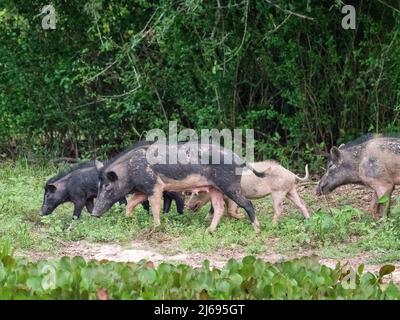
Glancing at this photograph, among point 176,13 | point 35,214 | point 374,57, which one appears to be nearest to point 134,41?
point 176,13

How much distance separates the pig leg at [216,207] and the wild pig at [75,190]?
88 cm

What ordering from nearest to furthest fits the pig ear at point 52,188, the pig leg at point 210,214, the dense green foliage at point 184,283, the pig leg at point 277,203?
the dense green foliage at point 184,283
the pig leg at point 277,203
the pig leg at point 210,214
the pig ear at point 52,188

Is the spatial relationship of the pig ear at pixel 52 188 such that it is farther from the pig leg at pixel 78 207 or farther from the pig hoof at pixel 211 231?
the pig hoof at pixel 211 231

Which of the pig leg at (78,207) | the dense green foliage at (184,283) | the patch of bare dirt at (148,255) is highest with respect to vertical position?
the pig leg at (78,207)

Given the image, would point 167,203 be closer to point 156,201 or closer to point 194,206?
point 194,206

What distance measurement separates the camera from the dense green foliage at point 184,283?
5.54m

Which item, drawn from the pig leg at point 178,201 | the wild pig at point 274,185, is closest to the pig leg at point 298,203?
the wild pig at point 274,185

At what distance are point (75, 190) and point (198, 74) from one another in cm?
322

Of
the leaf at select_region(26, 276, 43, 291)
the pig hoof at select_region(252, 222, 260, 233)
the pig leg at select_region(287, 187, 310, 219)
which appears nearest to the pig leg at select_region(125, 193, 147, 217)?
the pig hoof at select_region(252, 222, 260, 233)

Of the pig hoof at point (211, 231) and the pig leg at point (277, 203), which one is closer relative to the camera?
the pig hoof at point (211, 231)

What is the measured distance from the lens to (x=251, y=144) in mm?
13758

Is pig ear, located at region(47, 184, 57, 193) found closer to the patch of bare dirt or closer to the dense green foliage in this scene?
the patch of bare dirt

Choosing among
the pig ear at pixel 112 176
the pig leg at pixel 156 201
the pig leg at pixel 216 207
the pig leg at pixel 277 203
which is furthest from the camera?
the pig ear at pixel 112 176
